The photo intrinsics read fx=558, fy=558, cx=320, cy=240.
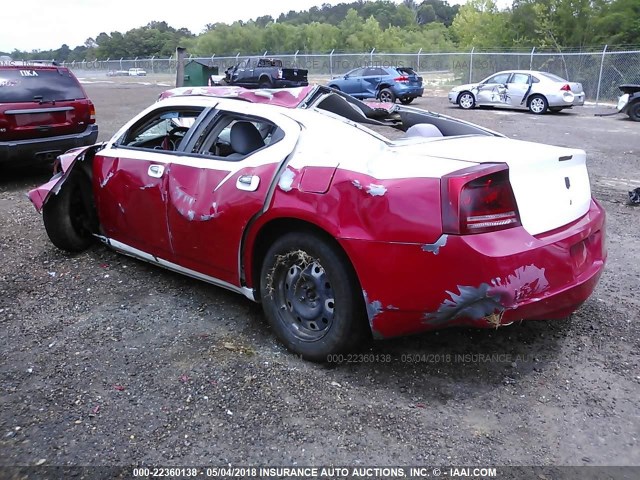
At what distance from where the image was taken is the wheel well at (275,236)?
3.11m

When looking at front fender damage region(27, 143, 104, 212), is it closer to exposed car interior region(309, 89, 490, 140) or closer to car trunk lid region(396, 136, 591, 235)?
exposed car interior region(309, 89, 490, 140)

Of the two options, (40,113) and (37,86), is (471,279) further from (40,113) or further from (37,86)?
(37,86)

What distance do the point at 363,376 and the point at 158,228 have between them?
192cm

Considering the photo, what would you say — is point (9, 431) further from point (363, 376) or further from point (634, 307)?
point (634, 307)

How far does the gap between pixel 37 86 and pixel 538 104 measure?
1545 cm

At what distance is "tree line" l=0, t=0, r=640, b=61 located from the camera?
29047 millimetres

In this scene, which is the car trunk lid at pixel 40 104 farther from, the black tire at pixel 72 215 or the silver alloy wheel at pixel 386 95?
the silver alloy wheel at pixel 386 95

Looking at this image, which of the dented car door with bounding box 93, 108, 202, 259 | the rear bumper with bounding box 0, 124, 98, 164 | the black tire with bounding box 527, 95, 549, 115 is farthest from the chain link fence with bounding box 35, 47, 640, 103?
the dented car door with bounding box 93, 108, 202, 259

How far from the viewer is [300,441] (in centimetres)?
268

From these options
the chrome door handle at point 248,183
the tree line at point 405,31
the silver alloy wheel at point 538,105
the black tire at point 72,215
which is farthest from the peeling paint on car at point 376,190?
the tree line at point 405,31

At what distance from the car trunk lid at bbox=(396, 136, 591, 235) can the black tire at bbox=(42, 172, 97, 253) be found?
3.17m

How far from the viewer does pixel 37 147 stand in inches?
305

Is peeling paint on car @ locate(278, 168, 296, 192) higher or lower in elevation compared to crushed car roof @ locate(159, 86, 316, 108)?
lower

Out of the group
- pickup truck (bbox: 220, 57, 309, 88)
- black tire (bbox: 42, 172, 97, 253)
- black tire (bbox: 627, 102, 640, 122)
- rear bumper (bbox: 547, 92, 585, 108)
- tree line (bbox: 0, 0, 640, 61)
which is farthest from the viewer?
tree line (bbox: 0, 0, 640, 61)
